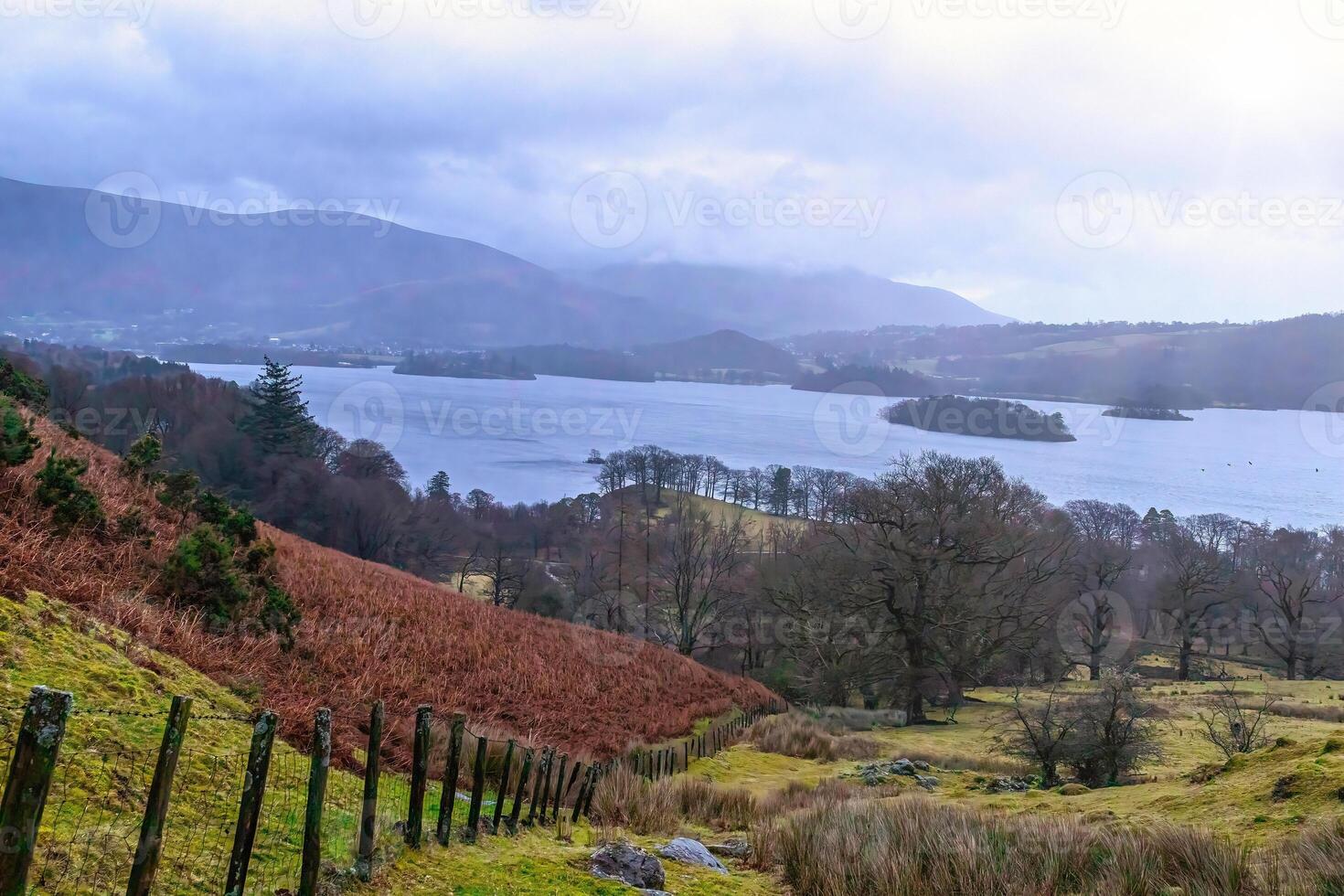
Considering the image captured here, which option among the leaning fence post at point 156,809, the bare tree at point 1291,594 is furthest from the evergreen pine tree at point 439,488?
the leaning fence post at point 156,809

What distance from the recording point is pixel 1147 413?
18262cm

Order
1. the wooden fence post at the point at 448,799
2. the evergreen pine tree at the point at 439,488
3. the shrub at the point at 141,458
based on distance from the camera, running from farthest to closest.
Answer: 1. the evergreen pine tree at the point at 439,488
2. the shrub at the point at 141,458
3. the wooden fence post at the point at 448,799

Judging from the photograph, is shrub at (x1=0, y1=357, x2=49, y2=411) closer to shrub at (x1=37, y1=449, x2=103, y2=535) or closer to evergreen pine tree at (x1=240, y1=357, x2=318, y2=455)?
shrub at (x1=37, y1=449, x2=103, y2=535)

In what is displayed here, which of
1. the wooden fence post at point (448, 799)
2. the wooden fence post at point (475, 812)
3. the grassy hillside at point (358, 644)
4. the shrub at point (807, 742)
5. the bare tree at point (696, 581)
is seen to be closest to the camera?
the wooden fence post at point (448, 799)

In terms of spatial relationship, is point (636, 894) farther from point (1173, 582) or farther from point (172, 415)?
point (172, 415)

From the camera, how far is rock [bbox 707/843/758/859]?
760 cm

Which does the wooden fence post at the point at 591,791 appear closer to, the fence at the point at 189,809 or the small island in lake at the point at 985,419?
the fence at the point at 189,809

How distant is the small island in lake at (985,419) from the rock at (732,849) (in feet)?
476

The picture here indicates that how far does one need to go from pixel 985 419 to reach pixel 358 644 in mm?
148771

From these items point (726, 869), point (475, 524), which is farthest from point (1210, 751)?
point (475, 524)

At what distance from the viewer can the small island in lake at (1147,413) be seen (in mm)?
180750

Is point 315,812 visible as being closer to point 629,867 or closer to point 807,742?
→ point 629,867

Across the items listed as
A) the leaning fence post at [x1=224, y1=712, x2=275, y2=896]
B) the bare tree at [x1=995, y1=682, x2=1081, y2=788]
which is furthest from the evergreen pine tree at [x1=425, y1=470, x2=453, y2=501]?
the leaning fence post at [x1=224, y1=712, x2=275, y2=896]

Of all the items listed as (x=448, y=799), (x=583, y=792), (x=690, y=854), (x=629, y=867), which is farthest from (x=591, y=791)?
(x=448, y=799)
